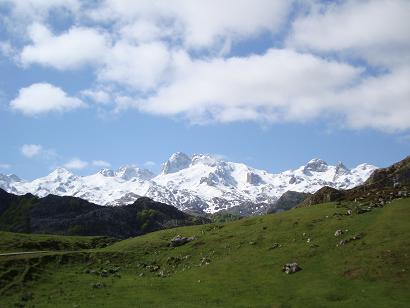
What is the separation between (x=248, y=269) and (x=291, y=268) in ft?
23.6

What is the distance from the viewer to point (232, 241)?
90.6 m

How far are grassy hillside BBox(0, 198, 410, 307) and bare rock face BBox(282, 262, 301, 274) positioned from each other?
2.40ft

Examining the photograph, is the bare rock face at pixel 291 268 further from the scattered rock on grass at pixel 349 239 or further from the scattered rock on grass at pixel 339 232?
the scattered rock on grass at pixel 339 232

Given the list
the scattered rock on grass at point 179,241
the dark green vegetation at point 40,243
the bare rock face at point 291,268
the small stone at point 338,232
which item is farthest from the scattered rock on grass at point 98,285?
the small stone at point 338,232

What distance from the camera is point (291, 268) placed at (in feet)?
225

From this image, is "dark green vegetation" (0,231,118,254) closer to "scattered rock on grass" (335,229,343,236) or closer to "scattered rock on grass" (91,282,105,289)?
A: "scattered rock on grass" (91,282,105,289)

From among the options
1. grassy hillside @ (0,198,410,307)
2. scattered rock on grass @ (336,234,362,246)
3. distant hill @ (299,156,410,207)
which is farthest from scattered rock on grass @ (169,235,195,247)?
distant hill @ (299,156,410,207)

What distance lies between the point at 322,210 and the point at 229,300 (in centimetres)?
4215

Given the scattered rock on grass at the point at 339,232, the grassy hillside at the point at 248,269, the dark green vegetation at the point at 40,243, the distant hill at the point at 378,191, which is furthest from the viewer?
the dark green vegetation at the point at 40,243

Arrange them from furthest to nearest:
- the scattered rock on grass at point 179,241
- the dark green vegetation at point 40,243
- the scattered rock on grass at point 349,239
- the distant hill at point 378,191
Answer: the dark green vegetation at point 40,243
the distant hill at point 378,191
the scattered rock on grass at point 179,241
the scattered rock on grass at point 349,239

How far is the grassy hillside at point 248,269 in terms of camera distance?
2345 inches

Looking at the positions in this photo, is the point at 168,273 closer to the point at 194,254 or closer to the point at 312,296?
the point at 194,254

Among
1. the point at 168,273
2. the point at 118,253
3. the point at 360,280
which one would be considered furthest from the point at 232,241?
the point at 360,280

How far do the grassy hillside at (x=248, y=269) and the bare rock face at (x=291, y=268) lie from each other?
0.73 m
